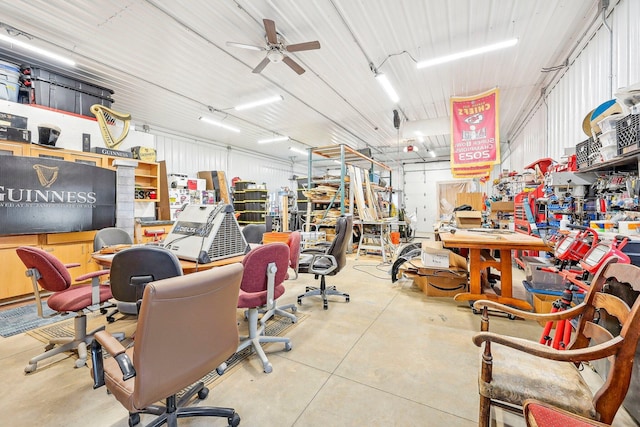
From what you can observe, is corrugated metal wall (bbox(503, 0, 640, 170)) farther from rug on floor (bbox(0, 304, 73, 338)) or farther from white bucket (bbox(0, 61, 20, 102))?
white bucket (bbox(0, 61, 20, 102))

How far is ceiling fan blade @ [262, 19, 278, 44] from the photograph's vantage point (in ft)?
11.4

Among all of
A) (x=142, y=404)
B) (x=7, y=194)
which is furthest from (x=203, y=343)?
(x=7, y=194)

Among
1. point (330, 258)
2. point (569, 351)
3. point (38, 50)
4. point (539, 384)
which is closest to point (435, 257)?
point (330, 258)

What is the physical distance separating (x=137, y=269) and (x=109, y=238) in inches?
76.6

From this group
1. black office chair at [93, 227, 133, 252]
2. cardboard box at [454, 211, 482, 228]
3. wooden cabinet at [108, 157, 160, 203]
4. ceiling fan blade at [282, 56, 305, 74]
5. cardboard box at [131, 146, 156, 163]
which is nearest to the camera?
black office chair at [93, 227, 133, 252]

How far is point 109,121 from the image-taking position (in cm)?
507

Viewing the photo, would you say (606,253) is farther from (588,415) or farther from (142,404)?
(142,404)

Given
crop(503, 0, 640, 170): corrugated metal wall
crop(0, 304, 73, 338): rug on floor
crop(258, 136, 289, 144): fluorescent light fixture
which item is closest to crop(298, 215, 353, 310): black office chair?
crop(0, 304, 73, 338): rug on floor

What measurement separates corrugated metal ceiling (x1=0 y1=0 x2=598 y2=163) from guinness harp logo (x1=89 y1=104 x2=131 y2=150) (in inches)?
33.0

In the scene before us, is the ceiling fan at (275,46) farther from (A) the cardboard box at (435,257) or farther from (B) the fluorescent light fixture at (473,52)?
(A) the cardboard box at (435,257)

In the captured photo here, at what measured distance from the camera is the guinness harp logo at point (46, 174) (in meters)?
3.53

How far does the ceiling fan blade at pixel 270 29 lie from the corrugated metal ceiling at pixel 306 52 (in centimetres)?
25

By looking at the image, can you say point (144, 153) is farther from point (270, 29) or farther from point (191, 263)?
point (191, 263)

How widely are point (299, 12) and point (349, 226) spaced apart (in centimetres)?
309
